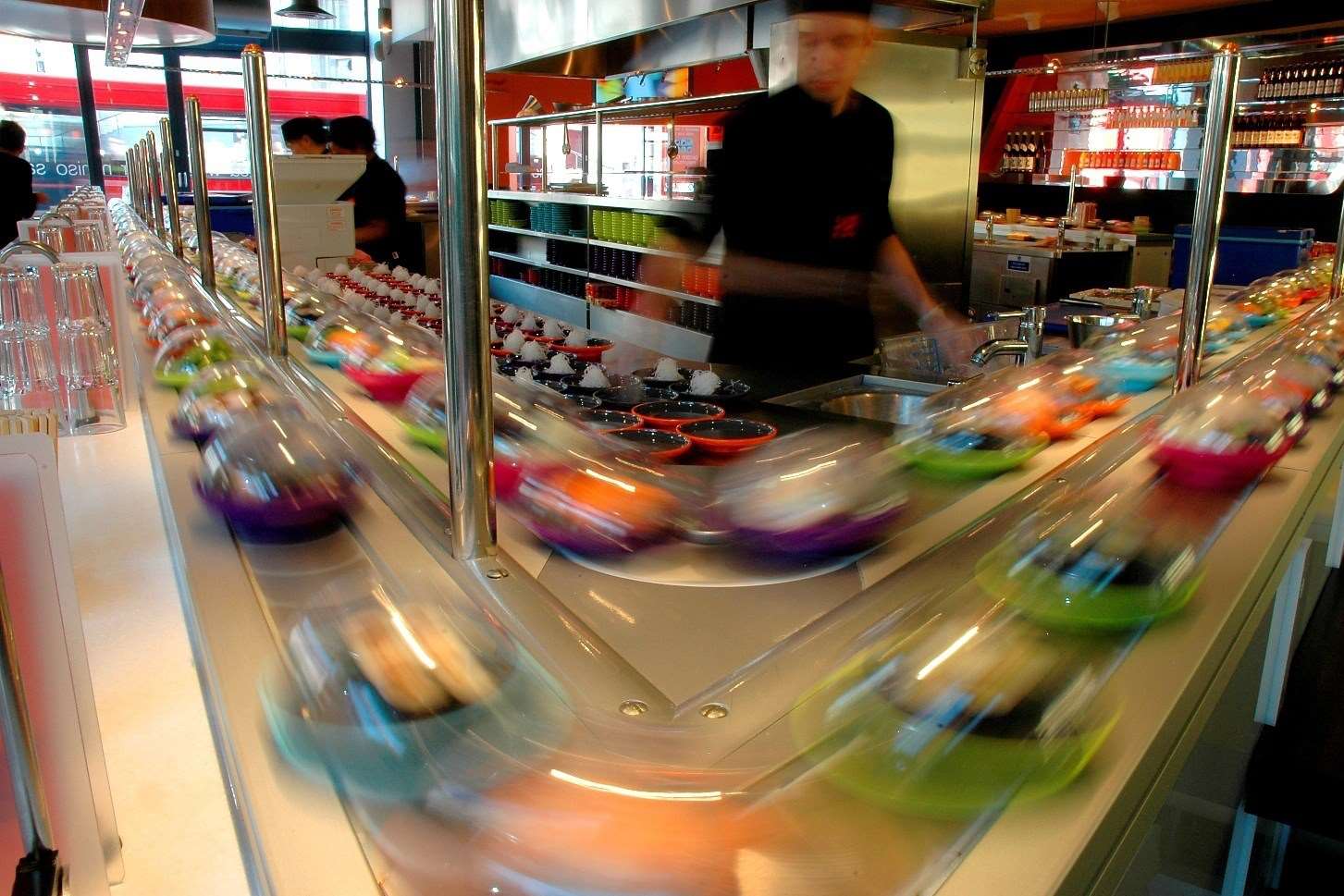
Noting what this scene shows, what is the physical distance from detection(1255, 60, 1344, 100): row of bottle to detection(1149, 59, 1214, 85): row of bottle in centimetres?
48

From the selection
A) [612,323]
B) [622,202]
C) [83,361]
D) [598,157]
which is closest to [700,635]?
[83,361]

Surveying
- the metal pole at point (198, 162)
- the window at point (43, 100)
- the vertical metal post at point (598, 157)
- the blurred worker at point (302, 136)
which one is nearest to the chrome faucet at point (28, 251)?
the metal pole at point (198, 162)

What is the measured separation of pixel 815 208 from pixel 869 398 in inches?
54.9

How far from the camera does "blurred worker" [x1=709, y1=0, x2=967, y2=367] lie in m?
3.76

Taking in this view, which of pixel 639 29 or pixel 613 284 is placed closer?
pixel 639 29

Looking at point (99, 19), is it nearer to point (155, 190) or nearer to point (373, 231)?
point (155, 190)

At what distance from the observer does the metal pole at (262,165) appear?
1.24 metres

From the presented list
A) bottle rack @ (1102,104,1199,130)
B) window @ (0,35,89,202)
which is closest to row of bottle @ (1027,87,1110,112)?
bottle rack @ (1102,104,1199,130)

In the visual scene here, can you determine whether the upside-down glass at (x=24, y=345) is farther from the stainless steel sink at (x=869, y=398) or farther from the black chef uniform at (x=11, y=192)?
the black chef uniform at (x=11, y=192)

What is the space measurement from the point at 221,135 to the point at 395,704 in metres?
14.7

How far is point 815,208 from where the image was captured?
386 centimetres

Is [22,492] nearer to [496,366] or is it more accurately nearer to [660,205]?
[496,366]

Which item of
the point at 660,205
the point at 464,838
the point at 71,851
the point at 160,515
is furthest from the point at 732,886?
the point at 660,205

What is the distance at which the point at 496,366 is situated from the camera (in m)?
1.92
